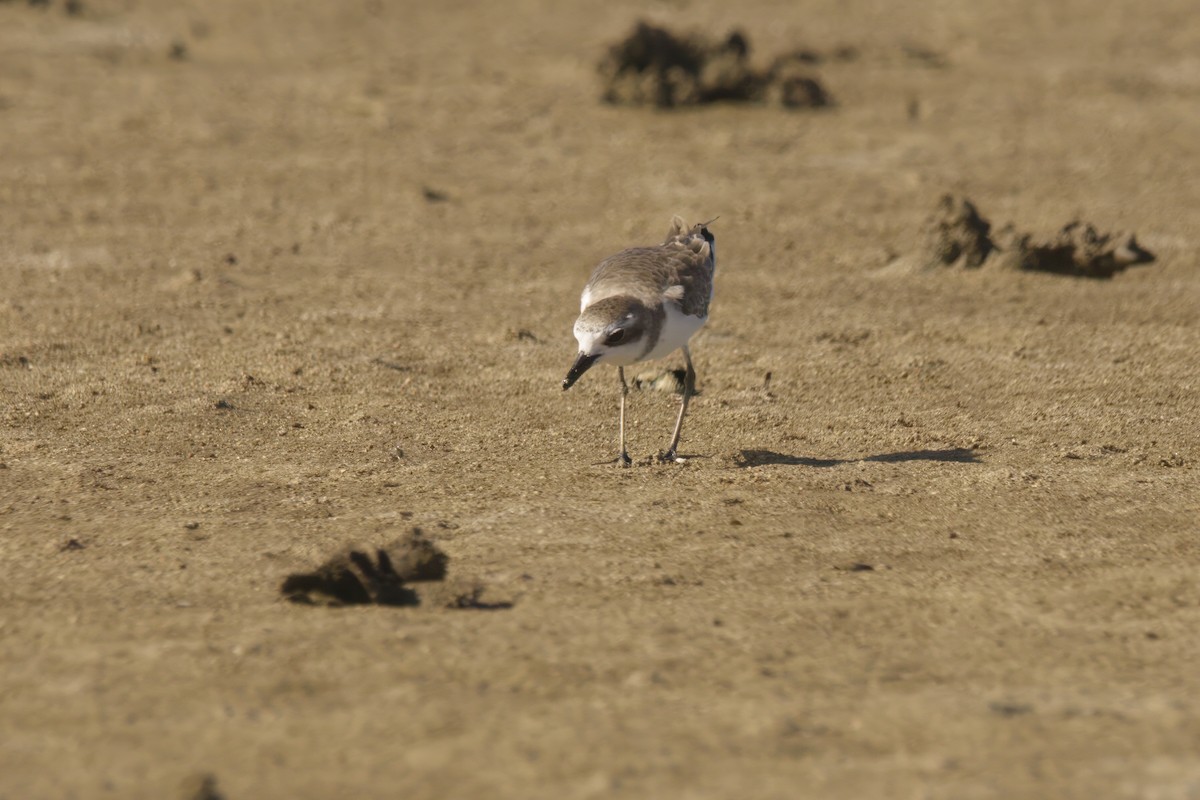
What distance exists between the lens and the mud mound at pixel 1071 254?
994 cm

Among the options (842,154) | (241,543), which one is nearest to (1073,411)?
(241,543)

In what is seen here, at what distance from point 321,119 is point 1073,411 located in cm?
772

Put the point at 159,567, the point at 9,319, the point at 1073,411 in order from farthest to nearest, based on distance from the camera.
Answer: the point at 9,319
the point at 1073,411
the point at 159,567

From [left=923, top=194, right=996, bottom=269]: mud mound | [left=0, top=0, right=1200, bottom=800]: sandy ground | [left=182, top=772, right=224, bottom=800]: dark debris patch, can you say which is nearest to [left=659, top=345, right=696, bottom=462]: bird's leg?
[left=0, top=0, right=1200, bottom=800]: sandy ground

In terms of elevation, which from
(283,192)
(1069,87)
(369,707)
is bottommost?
(369,707)

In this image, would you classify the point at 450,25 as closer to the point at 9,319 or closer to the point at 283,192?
the point at 283,192

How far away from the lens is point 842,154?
12641 mm

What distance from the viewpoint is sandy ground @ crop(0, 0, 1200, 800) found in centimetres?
435

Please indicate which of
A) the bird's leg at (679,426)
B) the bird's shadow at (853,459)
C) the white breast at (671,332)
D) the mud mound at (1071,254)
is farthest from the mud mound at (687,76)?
the bird's shadow at (853,459)

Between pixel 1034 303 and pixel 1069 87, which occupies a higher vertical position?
pixel 1069 87

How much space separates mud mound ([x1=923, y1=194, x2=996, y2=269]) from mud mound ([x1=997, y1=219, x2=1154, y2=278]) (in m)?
0.16

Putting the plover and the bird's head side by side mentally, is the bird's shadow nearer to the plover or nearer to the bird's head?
the plover

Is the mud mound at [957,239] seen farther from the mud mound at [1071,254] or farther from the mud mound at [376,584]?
the mud mound at [376,584]

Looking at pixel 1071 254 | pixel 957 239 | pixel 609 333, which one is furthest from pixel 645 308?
pixel 1071 254
